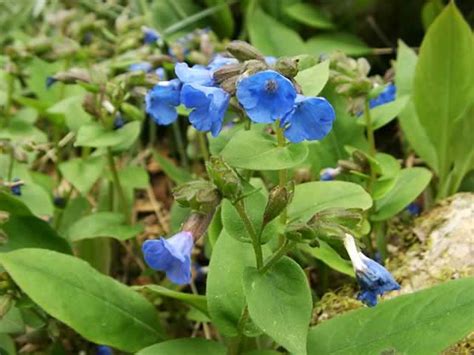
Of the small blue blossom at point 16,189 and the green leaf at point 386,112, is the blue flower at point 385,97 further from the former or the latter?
the small blue blossom at point 16,189

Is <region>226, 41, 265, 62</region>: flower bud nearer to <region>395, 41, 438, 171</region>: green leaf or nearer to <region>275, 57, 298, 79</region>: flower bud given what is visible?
<region>275, 57, 298, 79</region>: flower bud

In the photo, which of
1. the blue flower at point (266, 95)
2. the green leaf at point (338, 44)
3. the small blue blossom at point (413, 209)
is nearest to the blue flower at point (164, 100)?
the blue flower at point (266, 95)

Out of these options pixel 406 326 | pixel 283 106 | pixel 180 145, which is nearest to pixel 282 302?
pixel 406 326

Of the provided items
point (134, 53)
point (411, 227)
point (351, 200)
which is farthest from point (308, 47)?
point (351, 200)

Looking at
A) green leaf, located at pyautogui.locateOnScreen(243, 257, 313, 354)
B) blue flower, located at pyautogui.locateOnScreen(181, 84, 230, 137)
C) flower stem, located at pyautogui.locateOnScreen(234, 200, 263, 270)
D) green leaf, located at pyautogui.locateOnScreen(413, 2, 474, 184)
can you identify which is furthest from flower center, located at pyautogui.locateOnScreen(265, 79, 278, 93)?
green leaf, located at pyautogui.locateOnScreen(413, 2, 474, 184)

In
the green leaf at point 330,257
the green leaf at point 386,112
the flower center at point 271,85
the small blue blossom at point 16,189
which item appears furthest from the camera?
the green leaf at point 386,112
